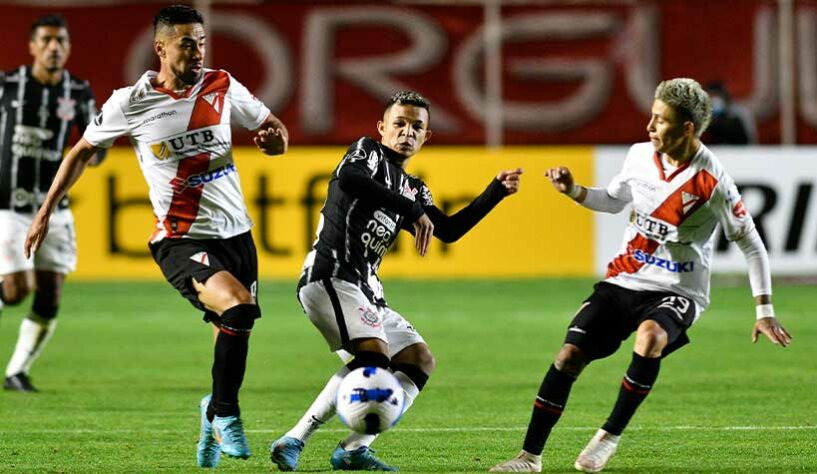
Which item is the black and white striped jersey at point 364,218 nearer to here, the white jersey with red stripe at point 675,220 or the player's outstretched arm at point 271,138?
the player's outstretched arm at point 271,138

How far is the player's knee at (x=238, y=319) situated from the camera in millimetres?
6945

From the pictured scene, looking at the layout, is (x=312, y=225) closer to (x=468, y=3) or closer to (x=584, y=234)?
(x=584, y=234)

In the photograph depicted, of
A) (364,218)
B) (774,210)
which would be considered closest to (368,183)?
(364,218)

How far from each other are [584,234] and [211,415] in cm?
1059

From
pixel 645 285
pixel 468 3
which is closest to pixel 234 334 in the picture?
pixel 645 285

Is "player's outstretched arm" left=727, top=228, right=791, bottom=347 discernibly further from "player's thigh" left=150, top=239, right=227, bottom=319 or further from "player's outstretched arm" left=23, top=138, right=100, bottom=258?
"player's outstretched arm" left=23, top=138, right=100, bottom=258

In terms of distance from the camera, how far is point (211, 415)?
704 centimetres

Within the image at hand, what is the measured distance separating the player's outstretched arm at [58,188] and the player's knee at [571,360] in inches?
90.9

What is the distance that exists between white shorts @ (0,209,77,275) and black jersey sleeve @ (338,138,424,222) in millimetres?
3736

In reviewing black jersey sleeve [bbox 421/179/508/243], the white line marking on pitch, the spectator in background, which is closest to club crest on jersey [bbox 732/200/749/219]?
black jersey sleeve [bbox 421/179/508/243]

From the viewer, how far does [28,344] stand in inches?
401

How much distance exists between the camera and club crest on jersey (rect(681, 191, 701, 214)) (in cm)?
686

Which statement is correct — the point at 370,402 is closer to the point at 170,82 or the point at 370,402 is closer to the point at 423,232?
the point at 423,232

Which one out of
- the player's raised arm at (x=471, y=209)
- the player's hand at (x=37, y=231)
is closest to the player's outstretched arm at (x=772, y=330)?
the player's raised arm at (x=471, y=209)
